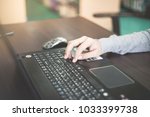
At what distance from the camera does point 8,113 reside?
0.79m

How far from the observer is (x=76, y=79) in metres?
0.86

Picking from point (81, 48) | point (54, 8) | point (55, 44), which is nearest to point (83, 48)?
point (81, 48)

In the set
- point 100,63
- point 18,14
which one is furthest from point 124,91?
point 18,14

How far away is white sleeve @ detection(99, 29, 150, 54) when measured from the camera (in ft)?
3.78

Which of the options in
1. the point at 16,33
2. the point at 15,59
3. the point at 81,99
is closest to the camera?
the point at 81,99

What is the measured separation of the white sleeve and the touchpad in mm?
172

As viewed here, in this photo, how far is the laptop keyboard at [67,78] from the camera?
0.77m

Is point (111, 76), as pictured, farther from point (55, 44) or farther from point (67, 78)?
point (55, 44)

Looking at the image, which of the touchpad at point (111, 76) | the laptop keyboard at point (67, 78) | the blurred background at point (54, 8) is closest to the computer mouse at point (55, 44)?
the laptop keyboard at point (67, 78)

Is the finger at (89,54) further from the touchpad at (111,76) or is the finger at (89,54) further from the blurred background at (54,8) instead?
the blurred background at (54,8)

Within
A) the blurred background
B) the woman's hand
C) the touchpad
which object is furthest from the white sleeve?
the blurred background

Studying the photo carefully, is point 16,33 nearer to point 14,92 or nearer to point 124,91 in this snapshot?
point 14,92

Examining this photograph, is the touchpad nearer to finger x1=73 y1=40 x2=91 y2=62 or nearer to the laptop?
the laptop

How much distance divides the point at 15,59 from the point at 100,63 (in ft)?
1.09
